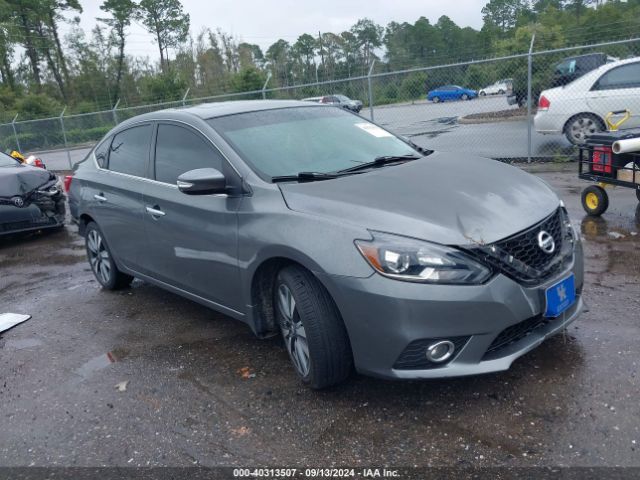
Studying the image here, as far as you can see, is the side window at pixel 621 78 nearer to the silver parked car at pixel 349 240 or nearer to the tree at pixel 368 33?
the silver parked car at pixel 349 240

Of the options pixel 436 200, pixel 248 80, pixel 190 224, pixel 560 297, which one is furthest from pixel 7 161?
pixel 248 80

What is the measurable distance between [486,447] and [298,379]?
1.22 m

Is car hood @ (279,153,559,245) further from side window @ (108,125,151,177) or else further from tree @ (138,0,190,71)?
tree @ (138,0,190,71)

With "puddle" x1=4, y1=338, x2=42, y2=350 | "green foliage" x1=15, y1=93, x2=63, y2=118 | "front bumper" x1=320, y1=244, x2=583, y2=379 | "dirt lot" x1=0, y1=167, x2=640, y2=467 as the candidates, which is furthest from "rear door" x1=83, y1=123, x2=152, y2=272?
"green foliage" x1=15, y1=93, x2=63, y2=118

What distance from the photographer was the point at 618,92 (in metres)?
9.99

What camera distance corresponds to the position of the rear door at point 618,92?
32.2 feet

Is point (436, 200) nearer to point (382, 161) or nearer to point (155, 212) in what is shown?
point (382, 161)

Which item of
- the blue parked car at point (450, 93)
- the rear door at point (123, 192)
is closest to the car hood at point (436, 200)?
the rear door at point (123, 192)

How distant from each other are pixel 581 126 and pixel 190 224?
8838mm

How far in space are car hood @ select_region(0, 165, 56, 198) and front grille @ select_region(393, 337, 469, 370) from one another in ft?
22.4

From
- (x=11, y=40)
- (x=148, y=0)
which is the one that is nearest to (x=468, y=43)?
(x=148, y=0)

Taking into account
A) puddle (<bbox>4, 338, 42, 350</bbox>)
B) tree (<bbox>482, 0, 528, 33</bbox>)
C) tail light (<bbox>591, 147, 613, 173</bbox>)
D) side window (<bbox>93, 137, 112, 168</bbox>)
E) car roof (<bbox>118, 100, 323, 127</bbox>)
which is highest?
tree (<bbox>482, 0, 528, 33</bbox>)

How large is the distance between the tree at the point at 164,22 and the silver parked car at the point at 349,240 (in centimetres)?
5185

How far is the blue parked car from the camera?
12430mm
